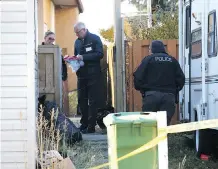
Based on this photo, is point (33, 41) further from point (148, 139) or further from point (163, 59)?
point (163, 59)

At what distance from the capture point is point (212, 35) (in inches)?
274

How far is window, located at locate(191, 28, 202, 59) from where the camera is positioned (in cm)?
782

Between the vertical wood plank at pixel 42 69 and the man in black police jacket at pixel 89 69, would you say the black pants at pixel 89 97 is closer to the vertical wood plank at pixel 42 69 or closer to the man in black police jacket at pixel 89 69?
the man in black police jacket at pixel 89 69

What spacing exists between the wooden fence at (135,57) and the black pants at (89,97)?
46.4 inches

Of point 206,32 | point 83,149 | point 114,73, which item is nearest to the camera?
point 206,32

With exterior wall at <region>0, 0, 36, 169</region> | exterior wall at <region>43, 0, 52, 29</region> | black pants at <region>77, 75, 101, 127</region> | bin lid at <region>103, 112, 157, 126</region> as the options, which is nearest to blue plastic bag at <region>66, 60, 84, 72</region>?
black pants at <region>77, 75, 101, 127</region>

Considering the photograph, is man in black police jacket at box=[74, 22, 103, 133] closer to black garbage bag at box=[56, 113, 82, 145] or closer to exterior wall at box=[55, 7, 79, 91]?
black garbage bag at box=[56, 113, 82, 145]

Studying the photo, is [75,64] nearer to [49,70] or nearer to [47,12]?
[49,70]

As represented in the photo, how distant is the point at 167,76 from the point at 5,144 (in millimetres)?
2942

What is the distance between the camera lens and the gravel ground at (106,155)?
6.77 m

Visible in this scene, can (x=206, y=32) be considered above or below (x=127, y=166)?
above

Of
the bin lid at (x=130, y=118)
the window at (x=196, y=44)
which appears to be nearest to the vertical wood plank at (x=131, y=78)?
the window at (x=196, y=44)

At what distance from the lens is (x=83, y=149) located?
773cm

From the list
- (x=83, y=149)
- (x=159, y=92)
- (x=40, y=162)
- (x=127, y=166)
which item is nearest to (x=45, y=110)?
(x=83, y=149)
